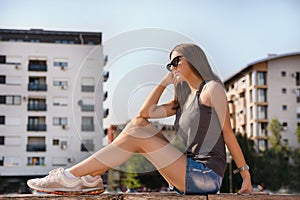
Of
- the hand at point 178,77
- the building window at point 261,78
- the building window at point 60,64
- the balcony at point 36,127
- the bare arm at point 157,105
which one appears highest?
the building window at point 60,64

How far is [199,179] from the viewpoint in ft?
6.00

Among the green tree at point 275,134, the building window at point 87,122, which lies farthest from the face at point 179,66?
the building window at point 87,122

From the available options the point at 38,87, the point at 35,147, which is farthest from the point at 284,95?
the point at 35,147

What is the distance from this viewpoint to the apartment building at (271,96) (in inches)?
933

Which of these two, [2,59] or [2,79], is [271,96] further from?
[2,59]

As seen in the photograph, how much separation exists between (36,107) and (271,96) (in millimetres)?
10329

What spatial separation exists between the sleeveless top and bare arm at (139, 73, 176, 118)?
12cm

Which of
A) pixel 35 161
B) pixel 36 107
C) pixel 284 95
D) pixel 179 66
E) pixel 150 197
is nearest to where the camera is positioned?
pixel 150 197

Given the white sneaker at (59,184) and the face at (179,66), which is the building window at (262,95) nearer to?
the face at (179,66)

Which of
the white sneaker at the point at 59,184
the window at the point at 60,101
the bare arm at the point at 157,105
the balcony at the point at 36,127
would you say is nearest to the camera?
the white sneaker at the point at 59,184

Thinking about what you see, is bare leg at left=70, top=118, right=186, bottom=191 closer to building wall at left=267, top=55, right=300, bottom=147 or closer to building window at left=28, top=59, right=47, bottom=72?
building window at left=28, top=59, right=47, bottom=72

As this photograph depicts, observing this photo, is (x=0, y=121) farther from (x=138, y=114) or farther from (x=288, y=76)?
(x=138, y=114)

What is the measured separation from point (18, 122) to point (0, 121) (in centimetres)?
74

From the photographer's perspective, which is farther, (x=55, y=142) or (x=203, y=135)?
(x=55, y=142)
